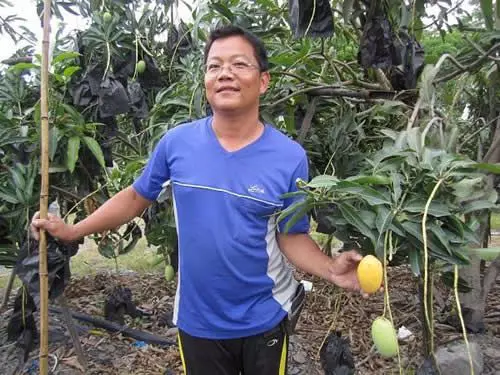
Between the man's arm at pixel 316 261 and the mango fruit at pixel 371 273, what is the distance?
156 mm

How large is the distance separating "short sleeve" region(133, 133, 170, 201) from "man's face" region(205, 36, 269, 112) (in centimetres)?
21

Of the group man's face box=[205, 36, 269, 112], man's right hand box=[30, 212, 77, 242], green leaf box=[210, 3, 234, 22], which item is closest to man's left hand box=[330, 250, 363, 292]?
man's face box=[205, 36, 269, 112]

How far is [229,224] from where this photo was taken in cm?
132

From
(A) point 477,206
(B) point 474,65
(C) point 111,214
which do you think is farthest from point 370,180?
(B) point 474,65

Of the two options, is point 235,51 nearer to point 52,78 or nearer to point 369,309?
point 52,78

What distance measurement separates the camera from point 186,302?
1.44 m

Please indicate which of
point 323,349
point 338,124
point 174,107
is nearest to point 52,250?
point 174,107

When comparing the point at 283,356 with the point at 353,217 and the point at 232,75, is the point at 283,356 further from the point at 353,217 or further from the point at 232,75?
the point at 232,75

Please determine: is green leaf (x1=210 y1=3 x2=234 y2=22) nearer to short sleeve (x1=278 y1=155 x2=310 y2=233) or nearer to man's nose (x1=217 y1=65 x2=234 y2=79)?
man's nose (x1=217 y1=65 x2=234 y2=79)

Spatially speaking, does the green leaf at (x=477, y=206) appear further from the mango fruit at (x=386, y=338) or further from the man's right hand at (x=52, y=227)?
the man's right hand at (x=52, y=227)

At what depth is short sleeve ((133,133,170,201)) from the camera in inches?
56.9

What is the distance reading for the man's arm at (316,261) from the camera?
125 centimetres

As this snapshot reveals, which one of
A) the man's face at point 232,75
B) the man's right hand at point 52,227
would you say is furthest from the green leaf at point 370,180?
the man's right hand at point 52,227

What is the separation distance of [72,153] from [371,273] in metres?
1.34
